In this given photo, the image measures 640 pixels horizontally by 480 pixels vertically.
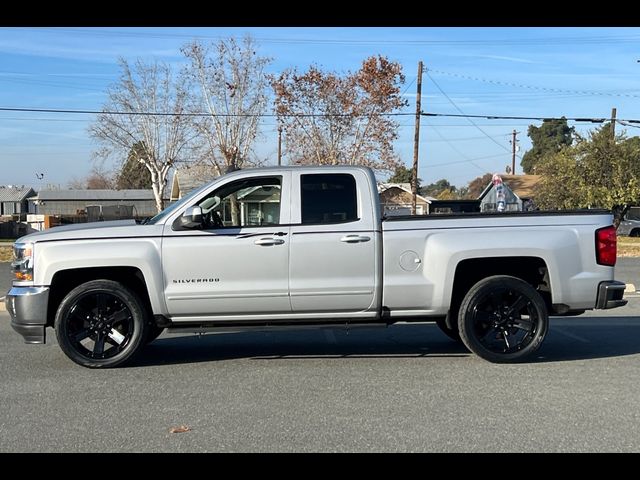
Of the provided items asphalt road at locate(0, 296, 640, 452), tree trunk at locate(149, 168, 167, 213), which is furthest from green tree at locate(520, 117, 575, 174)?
asphalt road at locate(0, 296, 640, 452)

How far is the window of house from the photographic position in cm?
718

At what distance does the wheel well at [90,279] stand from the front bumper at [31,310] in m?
0.09

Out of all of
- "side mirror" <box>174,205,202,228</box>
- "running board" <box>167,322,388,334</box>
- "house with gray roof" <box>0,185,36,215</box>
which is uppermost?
"side mirror" <box>174,205,202,228</box>

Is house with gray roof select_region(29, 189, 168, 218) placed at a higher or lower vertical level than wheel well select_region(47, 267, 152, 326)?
lower

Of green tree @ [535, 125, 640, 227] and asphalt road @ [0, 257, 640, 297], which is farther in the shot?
green tree @ [535, 125, 640, 227]

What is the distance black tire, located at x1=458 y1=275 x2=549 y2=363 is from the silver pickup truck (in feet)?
0.04

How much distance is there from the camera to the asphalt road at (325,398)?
195 inches

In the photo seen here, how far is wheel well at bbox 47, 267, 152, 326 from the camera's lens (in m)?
7.12

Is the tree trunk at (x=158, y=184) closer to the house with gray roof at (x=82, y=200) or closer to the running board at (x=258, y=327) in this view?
the house with gray roof at (x=82, y=200)

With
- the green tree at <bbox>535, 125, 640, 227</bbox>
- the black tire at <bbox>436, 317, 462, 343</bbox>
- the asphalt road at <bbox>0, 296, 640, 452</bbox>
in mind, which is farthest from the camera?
the green tree at <bbox>535, 125, 640, 227</bbox>

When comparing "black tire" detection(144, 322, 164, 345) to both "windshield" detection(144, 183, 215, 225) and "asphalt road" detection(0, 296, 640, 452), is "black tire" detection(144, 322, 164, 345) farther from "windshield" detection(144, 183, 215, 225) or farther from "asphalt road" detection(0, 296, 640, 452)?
"windshield" detection(144, 183, 215, 225)

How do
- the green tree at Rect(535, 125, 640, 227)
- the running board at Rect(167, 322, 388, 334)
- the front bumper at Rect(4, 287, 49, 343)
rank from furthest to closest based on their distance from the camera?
1. the green tree at Rect(535, 125, 640, 227)
2. the running board at Rect(167, 322, 388, 334)
3. the front bumper at Rect(4, 287, 49, 343)
